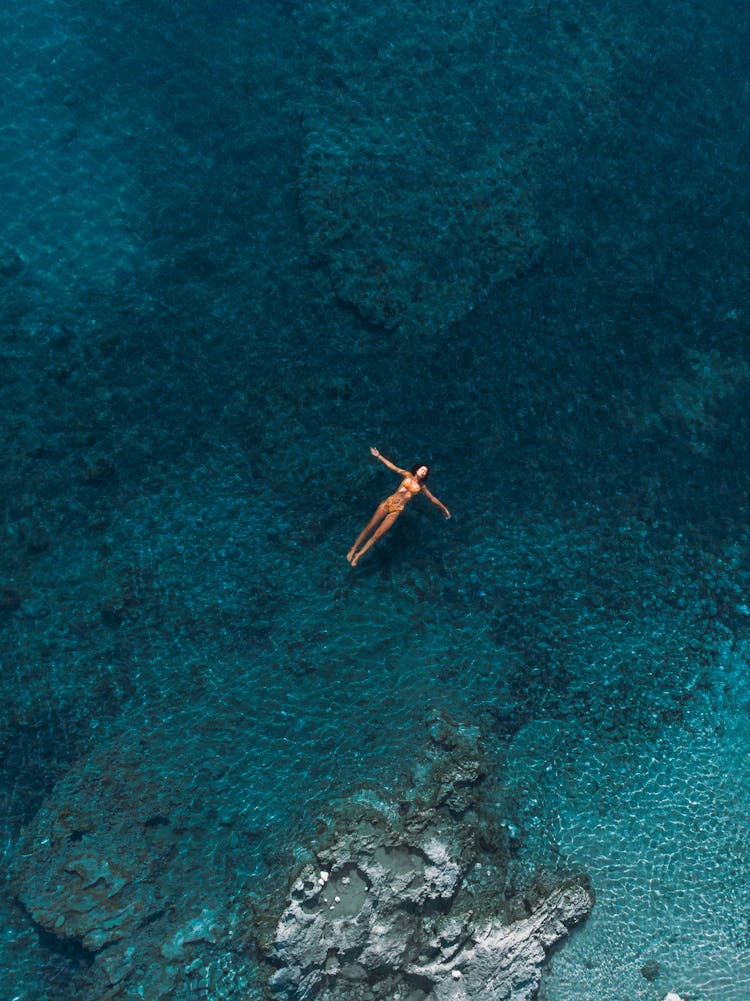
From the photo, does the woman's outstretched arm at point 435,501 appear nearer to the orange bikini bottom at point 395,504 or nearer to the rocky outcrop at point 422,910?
the orange bikini bottom at point 395,504

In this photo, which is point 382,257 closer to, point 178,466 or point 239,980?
point 178,466

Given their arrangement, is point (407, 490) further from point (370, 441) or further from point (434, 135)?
point (434, 135)

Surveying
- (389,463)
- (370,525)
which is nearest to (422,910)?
(370,525)

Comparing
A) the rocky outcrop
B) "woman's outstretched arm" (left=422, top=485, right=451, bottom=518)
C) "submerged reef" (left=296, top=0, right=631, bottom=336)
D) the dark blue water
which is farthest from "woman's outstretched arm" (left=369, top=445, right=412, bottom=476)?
the rocky outcrop

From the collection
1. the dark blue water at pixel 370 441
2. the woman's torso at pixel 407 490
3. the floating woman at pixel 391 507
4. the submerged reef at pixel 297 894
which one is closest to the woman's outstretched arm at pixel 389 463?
the floating woman at pixel 391 507

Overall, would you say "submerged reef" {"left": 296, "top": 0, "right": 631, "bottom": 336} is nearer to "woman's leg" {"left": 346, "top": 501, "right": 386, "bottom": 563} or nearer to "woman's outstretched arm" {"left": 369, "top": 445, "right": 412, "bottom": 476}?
"woman's outstretched arm" {"left": 369, "top": 445, "right": 412, "bottom": 476}
